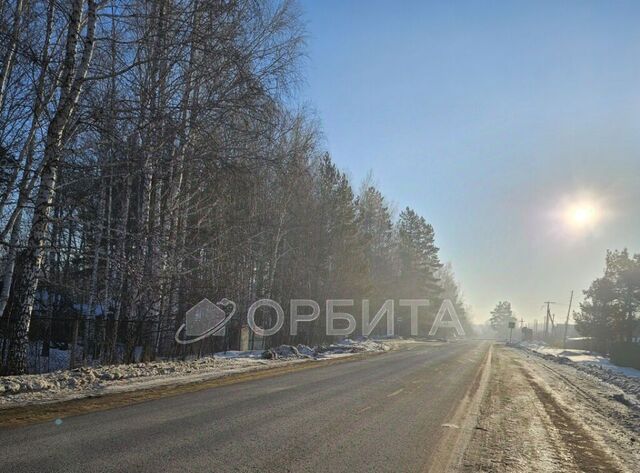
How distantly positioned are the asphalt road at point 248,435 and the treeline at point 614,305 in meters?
44.6

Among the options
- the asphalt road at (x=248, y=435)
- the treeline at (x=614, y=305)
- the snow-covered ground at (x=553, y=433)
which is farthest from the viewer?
the treeline at (x=614, y=305)

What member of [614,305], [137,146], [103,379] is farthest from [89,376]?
[614,305]

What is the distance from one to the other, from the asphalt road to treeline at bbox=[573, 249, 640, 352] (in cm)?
4458

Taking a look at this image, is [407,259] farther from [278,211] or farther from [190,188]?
[190,188]

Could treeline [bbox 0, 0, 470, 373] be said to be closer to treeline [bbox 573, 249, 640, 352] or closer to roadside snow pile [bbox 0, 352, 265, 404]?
roadside snow pile [bbox 0, 352, 265, 404]

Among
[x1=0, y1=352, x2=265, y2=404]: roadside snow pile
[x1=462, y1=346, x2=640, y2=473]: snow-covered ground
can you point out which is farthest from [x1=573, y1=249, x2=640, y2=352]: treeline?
[x1=0, y1=352, x2=265, y2=404]: roadside snow pile

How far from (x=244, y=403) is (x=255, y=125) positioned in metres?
6.29

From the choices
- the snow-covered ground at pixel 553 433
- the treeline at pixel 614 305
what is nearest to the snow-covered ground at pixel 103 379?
the snow-covered ground at pixel 553 433

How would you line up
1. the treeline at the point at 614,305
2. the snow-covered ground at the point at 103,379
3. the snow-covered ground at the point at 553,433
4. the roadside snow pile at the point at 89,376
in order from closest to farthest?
the snow-covered ground at the point at 553,433
the snow-covered ground at the point at 103,379
the roadside snow pile at the point at 89,376
the treeline at the point at 614,305

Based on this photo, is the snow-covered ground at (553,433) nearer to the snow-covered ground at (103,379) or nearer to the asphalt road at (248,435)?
Answer: the asphalt road at (248,435)

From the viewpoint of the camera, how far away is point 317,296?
3544 centimetres

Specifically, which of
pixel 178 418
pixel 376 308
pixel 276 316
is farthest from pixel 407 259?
pixel 178 418

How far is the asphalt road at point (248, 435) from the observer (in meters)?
5.31

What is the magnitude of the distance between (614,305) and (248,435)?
54019 millimetres
